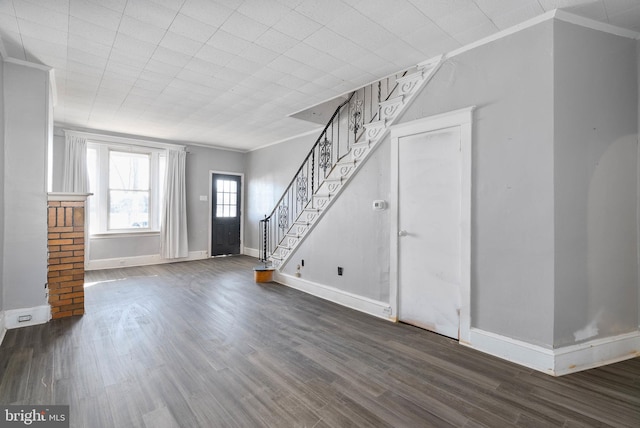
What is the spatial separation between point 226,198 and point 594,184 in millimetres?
7467

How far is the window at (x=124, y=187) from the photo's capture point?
6.30 metres

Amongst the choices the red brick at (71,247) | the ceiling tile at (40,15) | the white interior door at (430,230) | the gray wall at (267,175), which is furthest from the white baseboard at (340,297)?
the ceiling tile at (40,15)

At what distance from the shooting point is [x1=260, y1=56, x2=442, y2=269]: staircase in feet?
11.4

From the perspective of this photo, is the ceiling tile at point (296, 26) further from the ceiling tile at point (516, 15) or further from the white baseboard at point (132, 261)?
the white baseboard at point (132, 261)

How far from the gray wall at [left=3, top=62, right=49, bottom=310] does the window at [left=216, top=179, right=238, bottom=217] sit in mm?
4622

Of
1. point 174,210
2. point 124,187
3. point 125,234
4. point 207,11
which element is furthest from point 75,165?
point 207,11

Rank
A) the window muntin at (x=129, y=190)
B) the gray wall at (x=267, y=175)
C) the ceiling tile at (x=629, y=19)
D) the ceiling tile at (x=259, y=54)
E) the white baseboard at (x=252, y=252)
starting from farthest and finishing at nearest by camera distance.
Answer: the white baseboard at (x=252, y=252) → the gray wall at (x=267, y=175) → the window muntin at (x=129, y=190) → the ceiling tile at (x=259, y=54) → the ceiling tile at (x=629, y=19)

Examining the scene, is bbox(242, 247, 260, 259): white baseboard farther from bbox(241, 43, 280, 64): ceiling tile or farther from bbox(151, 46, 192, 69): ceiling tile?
bbox(241, 43, 280, 64): ceiling tile

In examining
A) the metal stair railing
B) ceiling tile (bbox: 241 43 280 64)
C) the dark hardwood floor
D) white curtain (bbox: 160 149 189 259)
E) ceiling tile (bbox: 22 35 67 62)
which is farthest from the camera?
white curtain (bbox: 160 149 189 259)

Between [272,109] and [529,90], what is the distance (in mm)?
3445

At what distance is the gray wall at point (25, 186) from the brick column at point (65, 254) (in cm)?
16

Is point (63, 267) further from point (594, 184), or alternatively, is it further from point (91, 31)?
point (594, 184)

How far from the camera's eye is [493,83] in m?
2.74

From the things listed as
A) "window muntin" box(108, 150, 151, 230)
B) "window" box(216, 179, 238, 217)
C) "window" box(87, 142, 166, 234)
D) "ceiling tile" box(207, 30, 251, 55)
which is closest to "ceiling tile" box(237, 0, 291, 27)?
"ceiling tile" box(207, 30, 251, 55)
